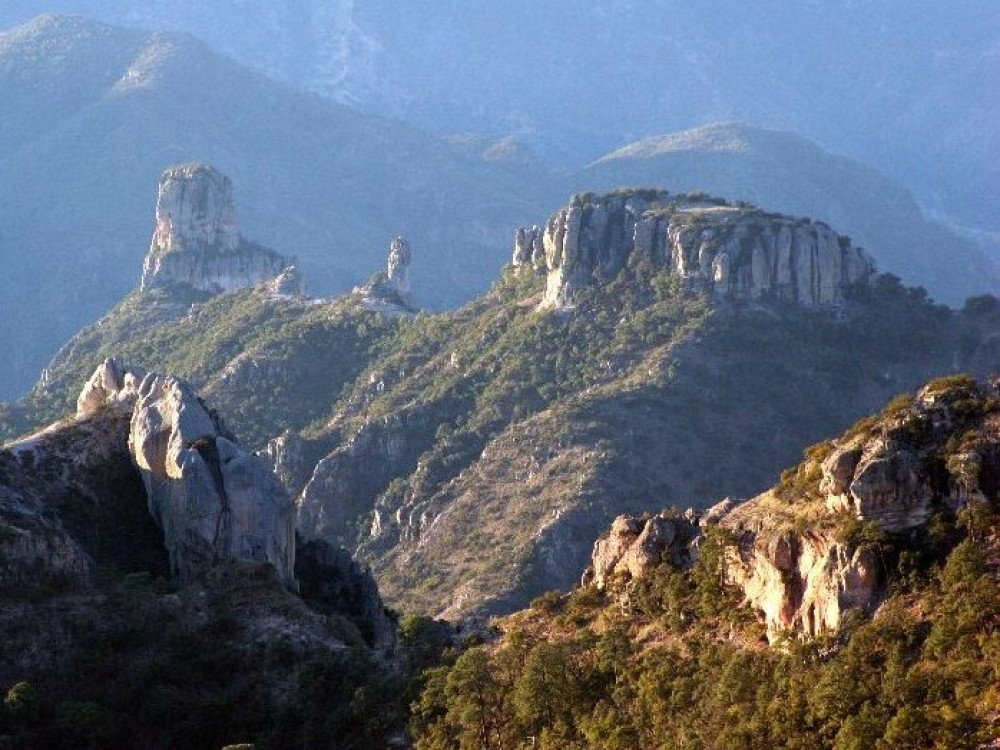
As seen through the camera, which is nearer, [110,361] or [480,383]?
[110,361]

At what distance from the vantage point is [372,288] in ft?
569

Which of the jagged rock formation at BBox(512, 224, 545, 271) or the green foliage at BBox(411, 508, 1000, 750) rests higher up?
the jagged rock formation at BBox(512, 224, 545, 271)

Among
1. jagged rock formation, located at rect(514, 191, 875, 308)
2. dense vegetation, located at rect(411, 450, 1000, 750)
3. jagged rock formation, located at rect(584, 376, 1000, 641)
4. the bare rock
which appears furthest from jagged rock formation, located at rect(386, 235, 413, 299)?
the bare rock

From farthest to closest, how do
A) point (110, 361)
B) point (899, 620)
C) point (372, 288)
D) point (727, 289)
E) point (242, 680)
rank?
point (372, 288) < point (727, 289) < point (110, 361) < point (242, 680) < point (899, 620)

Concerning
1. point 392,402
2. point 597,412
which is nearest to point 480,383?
point 392,402

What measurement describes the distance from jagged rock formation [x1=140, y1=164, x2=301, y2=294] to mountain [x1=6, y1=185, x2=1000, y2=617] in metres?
30.2

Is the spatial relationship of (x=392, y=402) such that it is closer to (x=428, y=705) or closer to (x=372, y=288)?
(x=372, y=288)

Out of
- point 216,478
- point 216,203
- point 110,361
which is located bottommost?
point 216,478

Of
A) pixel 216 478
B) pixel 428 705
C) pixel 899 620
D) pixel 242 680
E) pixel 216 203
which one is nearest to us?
pixel 899 620

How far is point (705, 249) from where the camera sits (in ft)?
442

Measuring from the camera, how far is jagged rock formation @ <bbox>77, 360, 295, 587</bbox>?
67.5 m

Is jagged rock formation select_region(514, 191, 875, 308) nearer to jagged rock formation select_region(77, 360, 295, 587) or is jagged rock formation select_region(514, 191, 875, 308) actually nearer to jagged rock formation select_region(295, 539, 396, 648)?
jagged rock formation select_region(295, 539, 396, 648)

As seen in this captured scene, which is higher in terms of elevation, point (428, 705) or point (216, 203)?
point (216, 203)

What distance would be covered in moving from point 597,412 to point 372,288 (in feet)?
186
